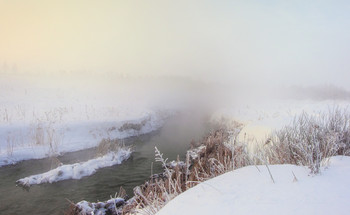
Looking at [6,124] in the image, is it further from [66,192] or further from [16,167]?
[66,192]

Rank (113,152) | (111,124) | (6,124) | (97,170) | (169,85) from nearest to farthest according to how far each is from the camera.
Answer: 1. (97,170)
2. (113,152)
3. (6,124)
4. (111,124)
5. (169,85)

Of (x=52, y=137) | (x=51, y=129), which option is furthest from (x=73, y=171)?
(x=51, y=129)

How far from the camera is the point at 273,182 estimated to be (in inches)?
115

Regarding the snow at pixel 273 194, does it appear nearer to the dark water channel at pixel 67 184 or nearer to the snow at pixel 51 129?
the dark water channel at pixel 67 184

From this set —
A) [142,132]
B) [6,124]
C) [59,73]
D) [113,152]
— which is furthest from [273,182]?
[59,73]

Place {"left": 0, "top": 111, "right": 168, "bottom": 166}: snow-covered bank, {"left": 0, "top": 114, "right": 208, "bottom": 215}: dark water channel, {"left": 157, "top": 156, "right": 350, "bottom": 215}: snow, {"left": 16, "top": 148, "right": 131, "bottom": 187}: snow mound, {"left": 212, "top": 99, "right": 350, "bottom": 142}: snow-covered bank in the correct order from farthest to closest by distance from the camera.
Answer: {"left": 212, "top": 99, "right": 350, "bottom": 142}: snow-covered bank, {"left": 0, "top": 111, "right": 168, "bottom": 166}: snow-covered bank, {"left": 16, "top": 148, "right": 131, "bottom": 187}: snow mound, {"left": 0, "top": 114, "right": 208, "bottom": 215}: dark water channel, {"left": 157, "top": 156, "right": 350, "bottom": 215}: snow

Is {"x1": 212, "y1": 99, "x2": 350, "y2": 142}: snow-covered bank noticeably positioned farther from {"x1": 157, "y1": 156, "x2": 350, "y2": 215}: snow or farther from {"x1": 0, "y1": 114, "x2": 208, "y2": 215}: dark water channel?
{"x1": 0, "y1": 114, "x2": 208, "y2": 215}: dark water channel

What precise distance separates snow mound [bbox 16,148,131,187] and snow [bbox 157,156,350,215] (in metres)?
7.45

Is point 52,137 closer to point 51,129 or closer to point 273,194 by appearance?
point 51,129

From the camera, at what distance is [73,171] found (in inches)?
375

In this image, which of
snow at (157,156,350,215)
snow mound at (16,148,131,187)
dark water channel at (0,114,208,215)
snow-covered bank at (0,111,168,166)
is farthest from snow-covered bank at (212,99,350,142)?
snow-covered bank at (0,111,168,166)

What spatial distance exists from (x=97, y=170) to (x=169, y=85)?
5501 centimetres

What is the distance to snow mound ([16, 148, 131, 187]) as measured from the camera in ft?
28.9

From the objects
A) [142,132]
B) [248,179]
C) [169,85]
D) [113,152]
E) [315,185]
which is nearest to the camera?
[315,185]
